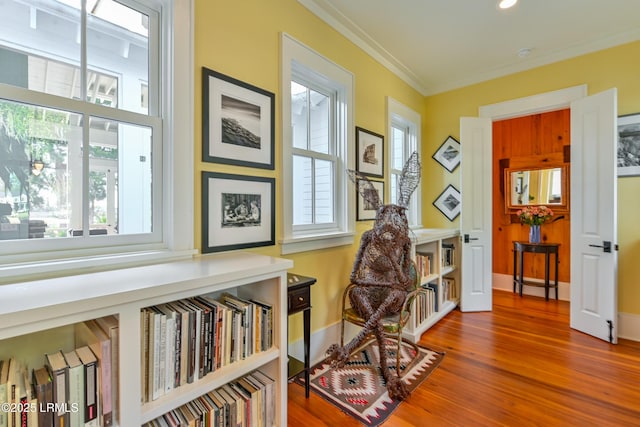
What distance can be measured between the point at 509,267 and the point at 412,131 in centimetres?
255

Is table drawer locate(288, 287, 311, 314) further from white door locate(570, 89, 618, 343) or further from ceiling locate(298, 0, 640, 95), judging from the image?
white door locate(570, 89, 618, 343)

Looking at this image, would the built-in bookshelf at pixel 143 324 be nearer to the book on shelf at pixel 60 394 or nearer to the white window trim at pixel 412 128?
the book on shelf at pixel 60 394

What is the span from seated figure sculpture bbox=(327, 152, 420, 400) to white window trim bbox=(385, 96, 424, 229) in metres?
1.02

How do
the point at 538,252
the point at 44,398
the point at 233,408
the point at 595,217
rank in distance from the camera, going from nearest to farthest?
the point at 44,398
the point at 233,408
the point at 595,217
the point at 538,252

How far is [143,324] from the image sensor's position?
1.05 m

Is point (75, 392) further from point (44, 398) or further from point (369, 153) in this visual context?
point (369, 153)

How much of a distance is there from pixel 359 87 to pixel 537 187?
3107 mm

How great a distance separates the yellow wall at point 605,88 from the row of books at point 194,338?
3.10 metres

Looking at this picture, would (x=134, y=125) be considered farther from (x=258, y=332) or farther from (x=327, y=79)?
(x=327, y=79)

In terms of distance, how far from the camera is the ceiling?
231 centimetres

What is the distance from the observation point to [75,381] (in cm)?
90

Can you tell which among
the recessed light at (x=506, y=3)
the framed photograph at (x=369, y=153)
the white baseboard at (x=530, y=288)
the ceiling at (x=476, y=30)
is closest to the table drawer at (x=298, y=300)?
the framed photograph at (x=369, y=153)

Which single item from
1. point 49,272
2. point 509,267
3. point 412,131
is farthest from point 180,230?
point 509,267

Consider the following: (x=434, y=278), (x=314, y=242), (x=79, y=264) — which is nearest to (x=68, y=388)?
(x=79, y=264)
